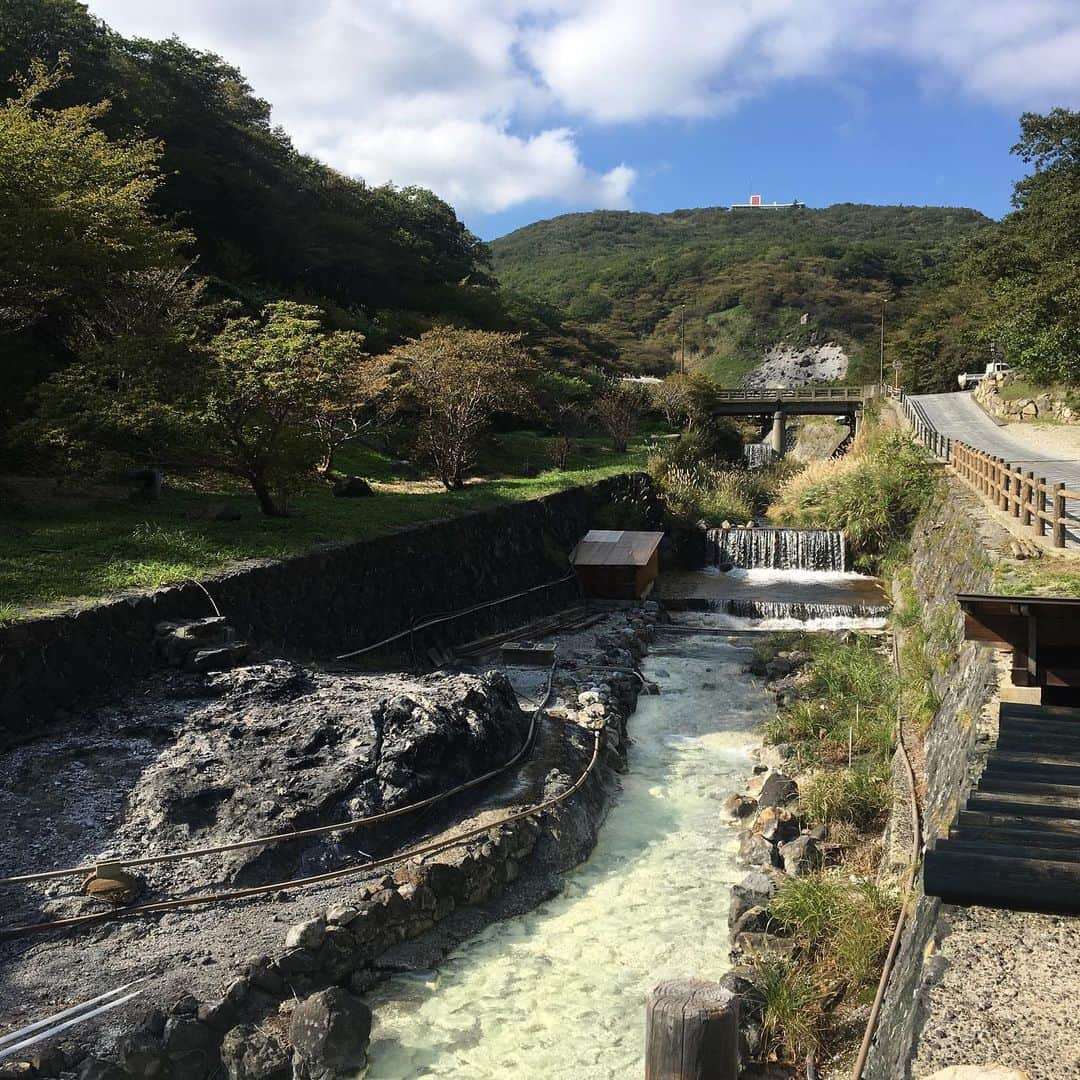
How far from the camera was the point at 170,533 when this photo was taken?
12141 mm

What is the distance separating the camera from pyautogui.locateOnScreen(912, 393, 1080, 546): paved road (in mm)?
18906

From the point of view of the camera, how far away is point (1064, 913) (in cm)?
445

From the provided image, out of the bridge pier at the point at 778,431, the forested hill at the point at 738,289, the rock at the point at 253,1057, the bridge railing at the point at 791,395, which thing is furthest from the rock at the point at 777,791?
the forested hill at the point at 738,289

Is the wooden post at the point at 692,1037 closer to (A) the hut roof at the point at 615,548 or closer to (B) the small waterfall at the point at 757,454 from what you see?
(A) the hut roof at the point at 615,548

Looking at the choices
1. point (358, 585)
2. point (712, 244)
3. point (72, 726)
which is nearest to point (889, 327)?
point (712, 244)

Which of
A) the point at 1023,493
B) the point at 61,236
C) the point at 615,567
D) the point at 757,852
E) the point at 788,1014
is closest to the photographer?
the point at 788,1014

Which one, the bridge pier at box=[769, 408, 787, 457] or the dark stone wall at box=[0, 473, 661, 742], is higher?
the bridge pier at box=[769, 408, 787, 457]

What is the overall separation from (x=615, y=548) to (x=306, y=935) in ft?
47.7

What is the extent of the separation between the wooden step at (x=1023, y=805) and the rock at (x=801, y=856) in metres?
2.61

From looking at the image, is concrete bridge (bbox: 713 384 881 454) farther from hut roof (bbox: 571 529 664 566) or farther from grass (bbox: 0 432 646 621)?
grass (bbox: 0 432 646 621)

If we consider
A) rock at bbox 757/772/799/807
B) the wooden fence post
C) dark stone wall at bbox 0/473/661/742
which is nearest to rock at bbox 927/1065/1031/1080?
rock at bbox 757/772/799/807

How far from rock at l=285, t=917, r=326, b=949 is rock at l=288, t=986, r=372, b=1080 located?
1.37 ft

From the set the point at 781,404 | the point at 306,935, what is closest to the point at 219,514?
the point at 306,935

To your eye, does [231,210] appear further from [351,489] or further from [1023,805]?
[1023,805]
